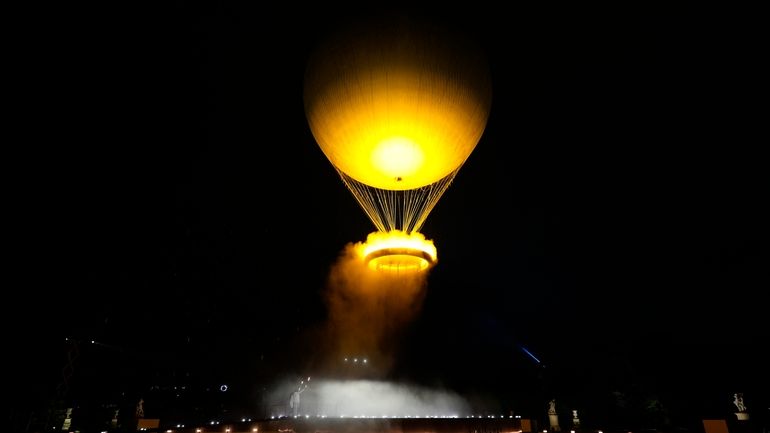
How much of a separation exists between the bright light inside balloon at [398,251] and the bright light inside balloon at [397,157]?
4.29 ft

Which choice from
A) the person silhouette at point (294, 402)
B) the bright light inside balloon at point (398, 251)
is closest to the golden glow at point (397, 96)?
the bright light inside balloon at point (398, 251)

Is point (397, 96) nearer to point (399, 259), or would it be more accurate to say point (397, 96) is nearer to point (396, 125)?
point (396, 125)

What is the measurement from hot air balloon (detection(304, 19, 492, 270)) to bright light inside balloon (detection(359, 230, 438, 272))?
49.1 inches

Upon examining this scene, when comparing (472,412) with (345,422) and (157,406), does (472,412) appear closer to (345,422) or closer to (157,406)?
(345,422)

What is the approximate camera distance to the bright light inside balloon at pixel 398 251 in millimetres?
8410

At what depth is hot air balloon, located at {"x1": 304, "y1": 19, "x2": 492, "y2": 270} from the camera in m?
6.30

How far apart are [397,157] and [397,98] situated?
4.02ft

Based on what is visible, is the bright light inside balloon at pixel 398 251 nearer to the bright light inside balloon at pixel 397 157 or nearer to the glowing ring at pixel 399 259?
the glowing ring at pixel 399 259

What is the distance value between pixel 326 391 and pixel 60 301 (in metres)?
22.9

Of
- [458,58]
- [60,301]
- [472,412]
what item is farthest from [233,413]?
[458,58]

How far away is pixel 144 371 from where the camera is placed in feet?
44.9

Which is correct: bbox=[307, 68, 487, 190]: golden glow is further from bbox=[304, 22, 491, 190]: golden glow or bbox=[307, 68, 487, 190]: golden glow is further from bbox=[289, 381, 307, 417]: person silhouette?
bbox=[289, 381, 307, 417]: person silhouette

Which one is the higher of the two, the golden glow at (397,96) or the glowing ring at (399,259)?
the golden glow at (397,96)

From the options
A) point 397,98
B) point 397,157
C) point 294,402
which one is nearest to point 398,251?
point 397,157
